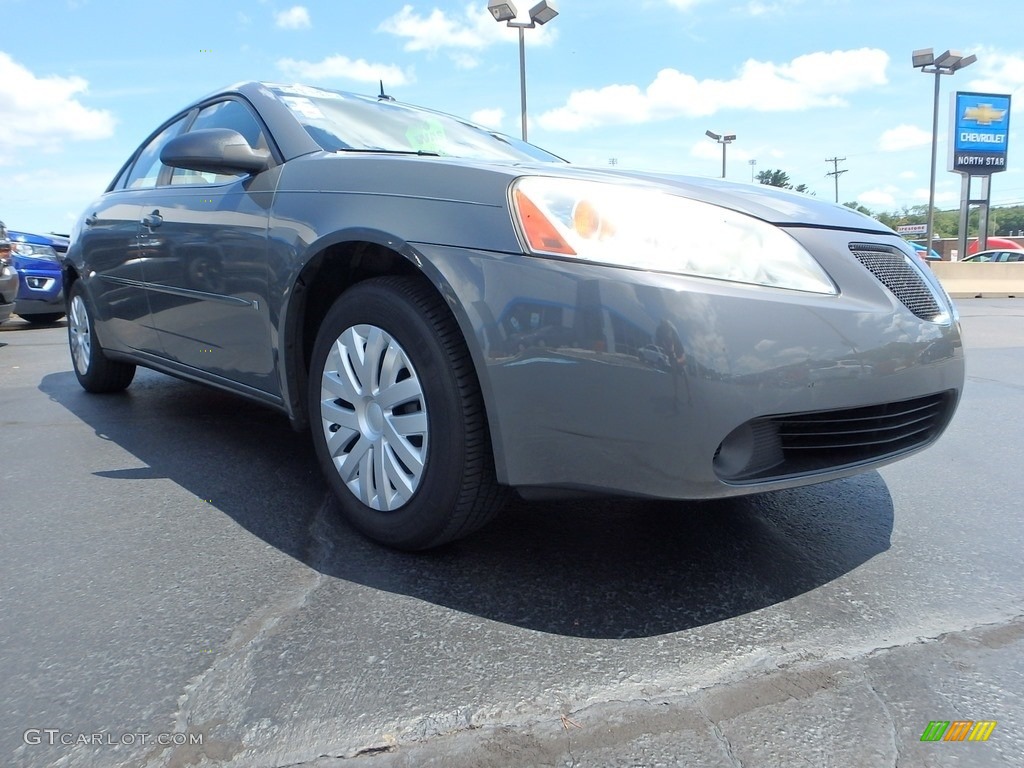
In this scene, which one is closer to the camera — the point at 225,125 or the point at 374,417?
the point at 374,417

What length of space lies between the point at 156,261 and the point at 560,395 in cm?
240

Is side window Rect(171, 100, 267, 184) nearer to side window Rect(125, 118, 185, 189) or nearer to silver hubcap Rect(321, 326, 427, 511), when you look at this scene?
side window Rect(125, 118, 185, 189)

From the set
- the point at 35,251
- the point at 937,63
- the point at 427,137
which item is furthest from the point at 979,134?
the point at 427,137

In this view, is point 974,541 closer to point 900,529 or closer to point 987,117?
point 900,529

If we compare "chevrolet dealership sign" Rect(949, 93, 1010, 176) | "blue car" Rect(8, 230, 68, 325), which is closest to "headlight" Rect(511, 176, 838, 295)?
"blue car" Rect(8, 230, 68, 325)

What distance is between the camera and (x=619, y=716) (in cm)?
157

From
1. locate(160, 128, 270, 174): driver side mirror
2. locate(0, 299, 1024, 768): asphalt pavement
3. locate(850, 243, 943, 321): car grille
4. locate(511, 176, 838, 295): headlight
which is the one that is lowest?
locate(0, 299, 1024, 768): asphalt pavement

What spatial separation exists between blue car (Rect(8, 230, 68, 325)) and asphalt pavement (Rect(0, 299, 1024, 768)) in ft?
24.2

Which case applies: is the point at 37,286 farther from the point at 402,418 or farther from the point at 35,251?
the point at 402,418

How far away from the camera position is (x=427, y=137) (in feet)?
10.4

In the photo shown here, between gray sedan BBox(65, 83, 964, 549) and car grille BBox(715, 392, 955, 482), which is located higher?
gray sedan BBox(65, 83, 964, 549)

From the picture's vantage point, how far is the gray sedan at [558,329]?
1815 mm

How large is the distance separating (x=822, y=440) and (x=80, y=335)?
440cm

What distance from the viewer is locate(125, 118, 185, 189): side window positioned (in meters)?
3.98
